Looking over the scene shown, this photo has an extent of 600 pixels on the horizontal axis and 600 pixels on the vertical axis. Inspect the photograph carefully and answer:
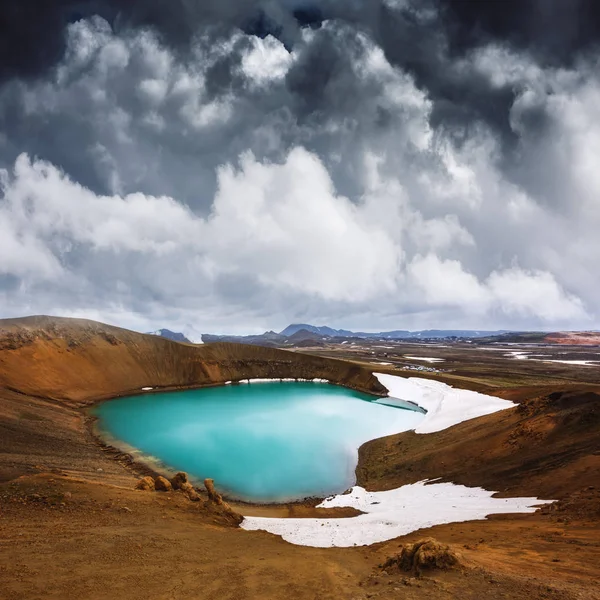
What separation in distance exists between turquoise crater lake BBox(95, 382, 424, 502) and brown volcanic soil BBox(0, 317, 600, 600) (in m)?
3.87

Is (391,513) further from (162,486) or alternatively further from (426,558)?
(162,486)

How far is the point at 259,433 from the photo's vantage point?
43219mm

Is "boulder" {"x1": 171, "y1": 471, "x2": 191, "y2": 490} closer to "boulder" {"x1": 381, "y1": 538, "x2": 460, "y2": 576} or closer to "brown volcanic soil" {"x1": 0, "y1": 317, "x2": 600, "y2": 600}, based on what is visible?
"brown volcanic soil" {"x1": 0, "y1": 317, "x2": 600, "y2": 600}

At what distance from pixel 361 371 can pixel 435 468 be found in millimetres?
60216

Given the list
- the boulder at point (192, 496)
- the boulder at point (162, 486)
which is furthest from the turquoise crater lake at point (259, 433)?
the boulder at point (162, 486)

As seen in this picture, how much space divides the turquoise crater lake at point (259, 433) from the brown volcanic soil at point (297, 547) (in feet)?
12.7

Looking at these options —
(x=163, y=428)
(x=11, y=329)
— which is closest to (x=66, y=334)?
(x=11, y=329)

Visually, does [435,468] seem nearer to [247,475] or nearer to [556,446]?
[556,446]

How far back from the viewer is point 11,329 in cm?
6838

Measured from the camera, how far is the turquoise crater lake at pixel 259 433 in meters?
29.5

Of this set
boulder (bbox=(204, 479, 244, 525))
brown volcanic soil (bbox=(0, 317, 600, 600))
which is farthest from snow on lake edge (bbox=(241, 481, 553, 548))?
brown volcanic soil (bbox=(0, 317, 600, 600))

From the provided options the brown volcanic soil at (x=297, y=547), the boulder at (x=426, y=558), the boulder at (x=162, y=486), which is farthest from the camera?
the boulder at (x=162, y=486)

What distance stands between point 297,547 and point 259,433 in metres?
30.4

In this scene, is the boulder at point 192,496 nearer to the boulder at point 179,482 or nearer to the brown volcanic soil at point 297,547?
the boulder at point 179,482
